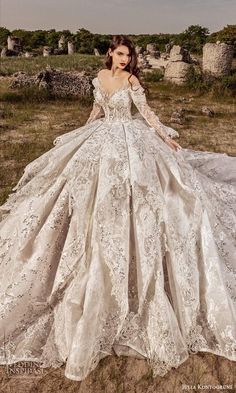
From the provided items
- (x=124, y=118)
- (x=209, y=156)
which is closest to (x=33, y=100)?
(x=209, y=156)

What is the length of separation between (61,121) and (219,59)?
30.4 feet

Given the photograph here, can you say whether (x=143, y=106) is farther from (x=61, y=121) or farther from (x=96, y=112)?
(x=61, y=121)

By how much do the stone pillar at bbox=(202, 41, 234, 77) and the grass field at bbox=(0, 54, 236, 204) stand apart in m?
2.12

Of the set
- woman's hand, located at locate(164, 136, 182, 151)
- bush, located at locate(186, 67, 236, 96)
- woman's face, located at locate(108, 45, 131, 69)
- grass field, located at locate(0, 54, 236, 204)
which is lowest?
grass field, located at locate(0, 54, 236, 204)

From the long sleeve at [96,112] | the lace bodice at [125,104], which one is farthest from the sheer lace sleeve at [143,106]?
the long sleeve at [96,112]

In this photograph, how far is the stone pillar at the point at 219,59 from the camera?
1781cm

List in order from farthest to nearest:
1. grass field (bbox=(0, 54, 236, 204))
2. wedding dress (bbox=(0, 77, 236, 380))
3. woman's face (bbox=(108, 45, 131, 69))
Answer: grass field (bbox=(0, 54, 236, 204)) < woman's face (bbox=(108, 45, 131, 69)) < wedding dress (bbox=(0, 77, 236, 380))

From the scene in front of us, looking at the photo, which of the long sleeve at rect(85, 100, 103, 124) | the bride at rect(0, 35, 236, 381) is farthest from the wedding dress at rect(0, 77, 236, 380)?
the long sleeve at rect(85, 100, 103, 124)

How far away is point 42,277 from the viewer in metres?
3.80

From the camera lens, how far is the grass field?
357 inches

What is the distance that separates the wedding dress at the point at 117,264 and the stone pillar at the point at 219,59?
1470cm

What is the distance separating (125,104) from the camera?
4.50m

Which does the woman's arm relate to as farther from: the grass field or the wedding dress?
the grass field

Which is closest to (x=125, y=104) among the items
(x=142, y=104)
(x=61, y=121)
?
(x=142, y=104)
